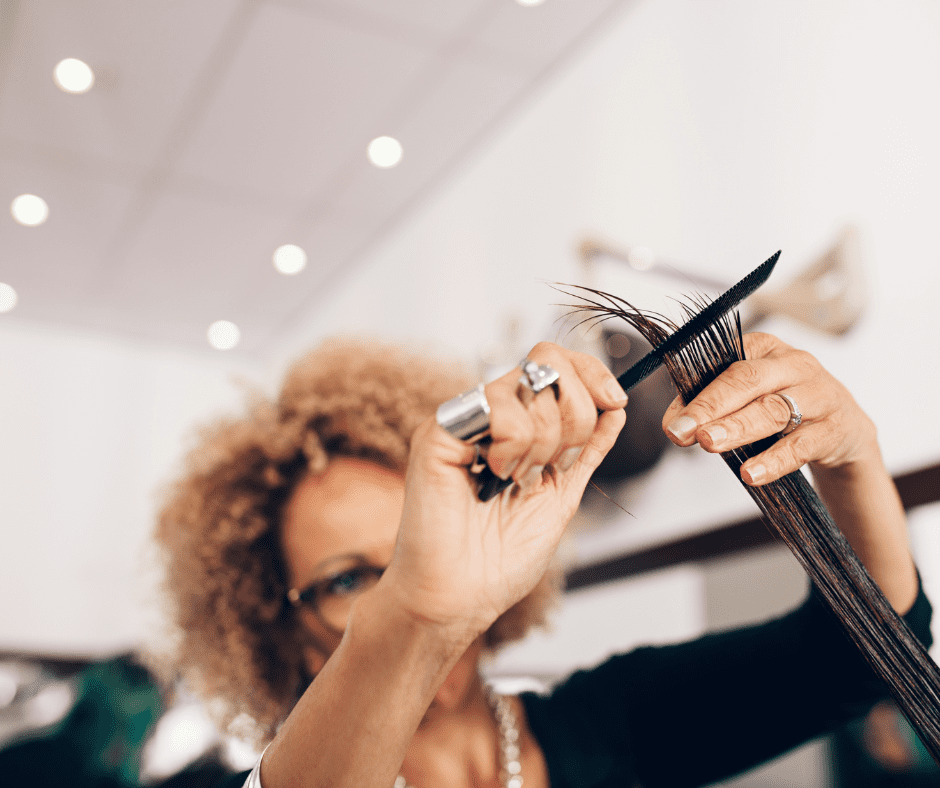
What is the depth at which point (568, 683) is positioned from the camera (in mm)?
1032

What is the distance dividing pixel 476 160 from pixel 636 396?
114 centimetres

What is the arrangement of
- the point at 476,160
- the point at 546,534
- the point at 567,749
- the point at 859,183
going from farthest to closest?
the point at 476,160, the point at 859,183, the point at 567,749, the point at 546,534

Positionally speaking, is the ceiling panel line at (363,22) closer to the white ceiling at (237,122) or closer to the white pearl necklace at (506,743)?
the white ceiling at (237,122)

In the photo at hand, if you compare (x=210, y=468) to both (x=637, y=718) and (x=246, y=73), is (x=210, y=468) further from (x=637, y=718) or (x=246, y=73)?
(x=246, y=73)

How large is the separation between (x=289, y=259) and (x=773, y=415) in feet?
7.90

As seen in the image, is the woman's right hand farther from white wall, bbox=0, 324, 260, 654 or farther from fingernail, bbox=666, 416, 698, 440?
white wall, bbox=0, 324, 260, 654

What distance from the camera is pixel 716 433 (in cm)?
48

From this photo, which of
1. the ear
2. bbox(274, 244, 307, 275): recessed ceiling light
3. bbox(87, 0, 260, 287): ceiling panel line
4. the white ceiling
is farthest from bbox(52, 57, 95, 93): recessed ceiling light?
the ear

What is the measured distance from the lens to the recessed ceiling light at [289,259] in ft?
8.75

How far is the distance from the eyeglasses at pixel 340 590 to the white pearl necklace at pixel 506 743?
0.61 ft

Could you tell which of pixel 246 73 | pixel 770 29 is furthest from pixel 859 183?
pixel 246 73

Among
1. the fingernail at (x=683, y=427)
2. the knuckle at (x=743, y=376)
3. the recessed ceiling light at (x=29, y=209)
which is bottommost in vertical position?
the fingernail at (x=683, y=427)

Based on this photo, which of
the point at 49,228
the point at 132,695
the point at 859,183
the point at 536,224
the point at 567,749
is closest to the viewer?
the point at 567,749

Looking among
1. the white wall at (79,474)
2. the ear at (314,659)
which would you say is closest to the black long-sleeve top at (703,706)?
the ear at (314,659)
